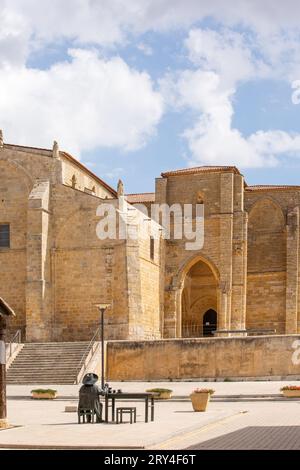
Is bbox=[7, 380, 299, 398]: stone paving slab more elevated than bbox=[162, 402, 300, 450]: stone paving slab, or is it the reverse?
bbox=[162, 402, 300, 450]: stone paving slab

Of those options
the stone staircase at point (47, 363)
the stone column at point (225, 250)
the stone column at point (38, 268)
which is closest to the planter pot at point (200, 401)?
the stone staircase at point (47, 363)

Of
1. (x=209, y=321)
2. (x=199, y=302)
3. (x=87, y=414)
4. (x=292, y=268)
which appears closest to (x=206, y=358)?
(x=292, y=268)

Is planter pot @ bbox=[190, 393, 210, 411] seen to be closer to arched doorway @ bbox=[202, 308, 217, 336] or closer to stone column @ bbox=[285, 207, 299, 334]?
stone column @ bbox=[285, 207, 299, 334]

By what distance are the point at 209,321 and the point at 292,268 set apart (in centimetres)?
662

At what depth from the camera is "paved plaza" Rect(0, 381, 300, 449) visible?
14.7 m

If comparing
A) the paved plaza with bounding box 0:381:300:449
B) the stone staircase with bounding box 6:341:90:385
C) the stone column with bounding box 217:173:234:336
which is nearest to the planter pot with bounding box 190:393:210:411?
the paved plaza with bounding box 0:381:300:449

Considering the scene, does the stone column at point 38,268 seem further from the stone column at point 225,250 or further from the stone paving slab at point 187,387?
the stone column at point 225,250

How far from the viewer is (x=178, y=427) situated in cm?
1744

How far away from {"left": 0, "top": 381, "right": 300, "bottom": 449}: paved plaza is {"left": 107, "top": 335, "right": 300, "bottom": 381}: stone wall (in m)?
6.25

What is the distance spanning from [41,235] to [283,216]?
53.2ft

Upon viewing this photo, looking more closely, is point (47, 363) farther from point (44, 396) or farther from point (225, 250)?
point (225, 250)
